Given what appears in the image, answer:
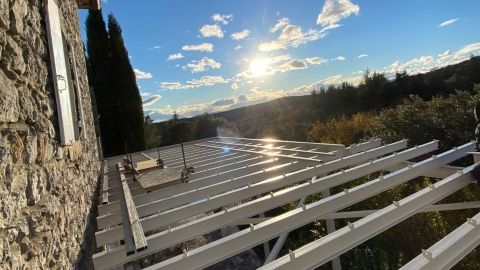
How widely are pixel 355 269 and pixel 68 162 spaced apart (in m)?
4.10

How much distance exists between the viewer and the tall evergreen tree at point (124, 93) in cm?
1427

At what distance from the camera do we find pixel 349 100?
788 inches

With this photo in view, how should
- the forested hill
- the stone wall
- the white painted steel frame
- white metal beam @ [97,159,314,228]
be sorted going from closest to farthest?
the stone wall
the white painted steel frame
white metal beam @ [97,159,314,228]
the forested hill

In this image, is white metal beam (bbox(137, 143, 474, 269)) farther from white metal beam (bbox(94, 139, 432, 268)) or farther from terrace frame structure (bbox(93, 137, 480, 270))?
white metal beam (bbox(94, 139, 432, 268))

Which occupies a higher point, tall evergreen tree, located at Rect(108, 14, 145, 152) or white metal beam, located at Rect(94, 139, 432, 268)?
tall evergreen tree, located at Rect(108, 14, 145, 152)

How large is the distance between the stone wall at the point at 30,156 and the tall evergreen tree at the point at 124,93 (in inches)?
499

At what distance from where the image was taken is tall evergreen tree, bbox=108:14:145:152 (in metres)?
14.3

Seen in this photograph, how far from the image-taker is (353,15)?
11961 millimetres

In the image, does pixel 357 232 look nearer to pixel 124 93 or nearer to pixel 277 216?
pixel 277 216

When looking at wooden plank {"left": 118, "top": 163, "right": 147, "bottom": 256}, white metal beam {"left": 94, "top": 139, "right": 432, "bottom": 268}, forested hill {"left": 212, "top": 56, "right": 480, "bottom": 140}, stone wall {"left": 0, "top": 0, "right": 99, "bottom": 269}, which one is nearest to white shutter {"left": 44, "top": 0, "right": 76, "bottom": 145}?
stone wall {"left": 0, "top": 0, "right": 99, "bottom": 269}

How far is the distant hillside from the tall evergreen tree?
271 cm

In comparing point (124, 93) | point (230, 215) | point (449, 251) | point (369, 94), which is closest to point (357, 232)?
point (449, 251)

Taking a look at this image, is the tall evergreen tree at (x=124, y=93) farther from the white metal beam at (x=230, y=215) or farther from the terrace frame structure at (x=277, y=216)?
the white metal beam at (x=230, y=215)

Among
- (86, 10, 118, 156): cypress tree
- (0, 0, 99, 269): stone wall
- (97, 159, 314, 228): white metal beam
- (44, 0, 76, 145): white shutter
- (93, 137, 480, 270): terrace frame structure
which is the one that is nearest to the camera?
(0, 0, 99, 269): stone wall
